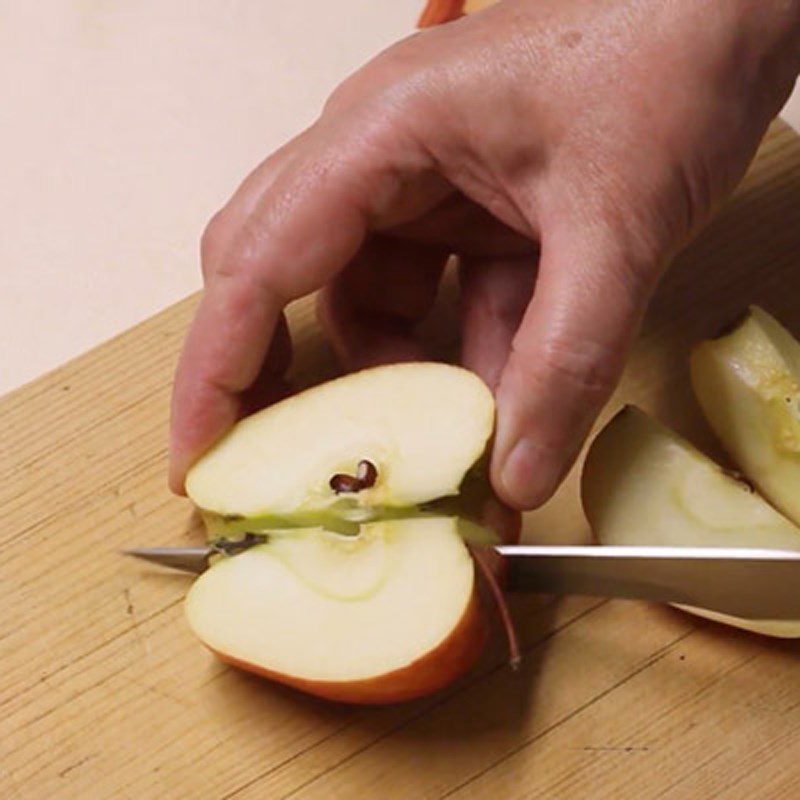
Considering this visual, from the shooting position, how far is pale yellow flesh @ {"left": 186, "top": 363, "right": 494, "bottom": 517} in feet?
3.26

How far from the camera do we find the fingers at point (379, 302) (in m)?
1.18

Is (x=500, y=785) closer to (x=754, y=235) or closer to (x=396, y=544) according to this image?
(x=396, y=544)

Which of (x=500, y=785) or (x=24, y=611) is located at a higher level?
(x=24, y=611)

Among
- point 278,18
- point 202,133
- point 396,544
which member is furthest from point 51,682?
point 278,18

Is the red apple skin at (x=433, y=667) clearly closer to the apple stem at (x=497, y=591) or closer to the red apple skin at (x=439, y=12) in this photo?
the apple stem at (x=497, y=591)

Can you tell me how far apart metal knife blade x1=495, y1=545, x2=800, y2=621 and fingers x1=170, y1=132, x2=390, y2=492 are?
0.23 meters

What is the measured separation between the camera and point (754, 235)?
49.3 inches

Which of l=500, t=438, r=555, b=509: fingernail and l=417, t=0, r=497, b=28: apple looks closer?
l=500, t=438, r=555, b=509: fingernail

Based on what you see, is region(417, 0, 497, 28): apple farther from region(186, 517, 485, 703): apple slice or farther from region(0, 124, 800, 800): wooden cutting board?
region(186, 517, 485, 703): apple slice

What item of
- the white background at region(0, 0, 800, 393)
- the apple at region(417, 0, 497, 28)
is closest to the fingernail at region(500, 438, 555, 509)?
the white background at region(0, 0, 800, 393)

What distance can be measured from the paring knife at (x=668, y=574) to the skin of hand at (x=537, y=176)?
0.06 m

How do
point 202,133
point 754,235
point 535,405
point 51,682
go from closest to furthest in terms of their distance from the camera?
point 535,405 → point 51,682 → point 754,235 → point 202,133

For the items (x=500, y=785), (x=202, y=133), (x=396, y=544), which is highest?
(x=202, y=133)

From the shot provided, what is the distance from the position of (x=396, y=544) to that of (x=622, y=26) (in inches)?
14.5
